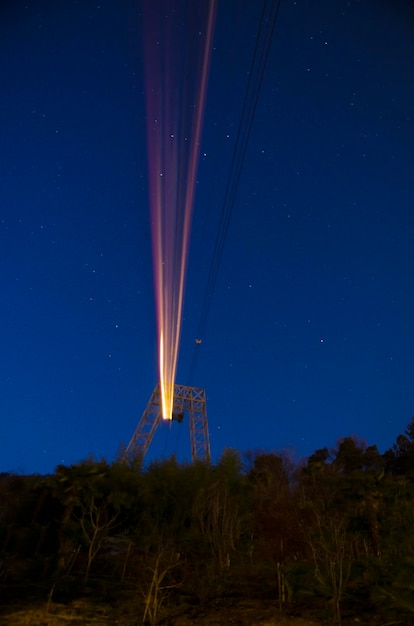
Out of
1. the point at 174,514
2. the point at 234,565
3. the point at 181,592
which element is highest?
the point at 174,514

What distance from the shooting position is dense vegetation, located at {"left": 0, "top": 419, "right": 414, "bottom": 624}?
38.3 feet

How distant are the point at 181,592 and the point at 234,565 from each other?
3752mm

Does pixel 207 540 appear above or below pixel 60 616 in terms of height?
above

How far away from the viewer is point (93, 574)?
55.3ft

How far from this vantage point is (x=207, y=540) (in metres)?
18.5

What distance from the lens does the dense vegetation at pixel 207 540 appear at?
11.7m

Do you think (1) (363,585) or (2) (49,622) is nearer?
(2) (49,622)

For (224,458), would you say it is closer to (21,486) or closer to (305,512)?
(305,512)

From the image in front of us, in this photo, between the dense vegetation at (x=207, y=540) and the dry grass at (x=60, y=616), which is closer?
the dry grass at (x=60, y=616)

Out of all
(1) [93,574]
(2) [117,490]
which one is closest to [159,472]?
(2) [117,490]

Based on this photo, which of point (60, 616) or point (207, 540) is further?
point (207, 540)

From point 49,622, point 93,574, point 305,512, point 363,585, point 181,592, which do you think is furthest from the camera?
point 305,512

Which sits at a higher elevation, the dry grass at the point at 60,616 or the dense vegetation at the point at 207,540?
the dense vegetation at the point at 207,540

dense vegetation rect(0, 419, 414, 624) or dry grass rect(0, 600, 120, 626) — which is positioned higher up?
dense vegetation rect(0, 419, 414, 624)
